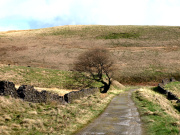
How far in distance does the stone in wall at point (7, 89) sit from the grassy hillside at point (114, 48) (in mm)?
55430

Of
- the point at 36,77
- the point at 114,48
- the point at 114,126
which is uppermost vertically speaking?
the point at 114,48

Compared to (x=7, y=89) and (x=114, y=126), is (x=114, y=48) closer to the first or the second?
(x=7, y=89)

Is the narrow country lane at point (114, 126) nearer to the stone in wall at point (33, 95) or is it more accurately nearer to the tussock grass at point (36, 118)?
the tussock grass at point (36, 118)

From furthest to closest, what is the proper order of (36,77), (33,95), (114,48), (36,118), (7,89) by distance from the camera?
1. (114,48)
2. (36,77)
3. (33,95)
4. (7,89)
5. (36,118)

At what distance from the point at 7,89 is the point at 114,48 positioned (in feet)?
267

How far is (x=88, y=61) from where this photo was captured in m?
43.1

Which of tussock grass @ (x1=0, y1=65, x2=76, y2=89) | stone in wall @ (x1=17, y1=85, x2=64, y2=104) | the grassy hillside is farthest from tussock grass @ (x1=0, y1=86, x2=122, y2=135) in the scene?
the grassy hillside

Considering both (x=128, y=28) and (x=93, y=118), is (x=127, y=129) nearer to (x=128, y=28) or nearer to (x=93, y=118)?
(x=93, y=118)

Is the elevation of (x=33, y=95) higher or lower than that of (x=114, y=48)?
lower

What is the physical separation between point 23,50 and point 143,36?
61.5 meters

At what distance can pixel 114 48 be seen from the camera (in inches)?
3696

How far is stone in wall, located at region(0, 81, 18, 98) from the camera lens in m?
14.6

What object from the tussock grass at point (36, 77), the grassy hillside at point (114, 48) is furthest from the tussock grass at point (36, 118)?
the grassy hillside at point (114, 48)

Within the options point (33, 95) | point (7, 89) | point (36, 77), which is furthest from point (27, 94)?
point (36, 77)
